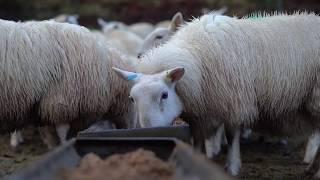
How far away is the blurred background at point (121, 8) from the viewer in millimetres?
23234

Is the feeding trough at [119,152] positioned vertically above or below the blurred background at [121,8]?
above

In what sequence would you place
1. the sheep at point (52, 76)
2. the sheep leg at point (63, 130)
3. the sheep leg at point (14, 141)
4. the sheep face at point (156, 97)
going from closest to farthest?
1. the sheep face at point (156, 97)
2. the sheep at point (52, 76)
3. the sheep leg at point (63, 130)
4. the sheep leg at point (14, 141)

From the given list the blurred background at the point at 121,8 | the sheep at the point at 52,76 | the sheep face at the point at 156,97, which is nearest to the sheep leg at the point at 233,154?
the sheep face at the point at 156,97

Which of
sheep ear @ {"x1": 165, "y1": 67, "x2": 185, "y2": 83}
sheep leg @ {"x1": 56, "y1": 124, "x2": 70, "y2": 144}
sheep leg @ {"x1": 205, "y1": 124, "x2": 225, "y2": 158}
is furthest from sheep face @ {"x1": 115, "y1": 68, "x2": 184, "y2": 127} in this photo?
sheep leg @ {"x1": 205, "y1": 124, "x2": 225, "y2": 158}

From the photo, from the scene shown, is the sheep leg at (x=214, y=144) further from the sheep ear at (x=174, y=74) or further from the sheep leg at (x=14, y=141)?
the sheep leg at (x=14, y=141)

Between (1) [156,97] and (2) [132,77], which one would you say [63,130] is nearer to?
(2) [132,77]

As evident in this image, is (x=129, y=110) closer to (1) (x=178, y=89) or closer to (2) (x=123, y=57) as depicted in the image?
(2) (x=123, y=57)

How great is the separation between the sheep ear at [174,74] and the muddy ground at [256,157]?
1.70 metres

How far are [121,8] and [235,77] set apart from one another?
18.0 meters

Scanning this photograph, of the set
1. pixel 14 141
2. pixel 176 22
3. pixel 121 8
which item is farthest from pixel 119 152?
pixel 121 8

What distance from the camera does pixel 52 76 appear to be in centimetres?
786

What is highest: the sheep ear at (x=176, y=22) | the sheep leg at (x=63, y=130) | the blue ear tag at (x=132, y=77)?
the blue ear tag at (x=132, y=77)

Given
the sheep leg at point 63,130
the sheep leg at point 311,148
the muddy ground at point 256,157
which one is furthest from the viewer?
the sheep leg at point 311,148

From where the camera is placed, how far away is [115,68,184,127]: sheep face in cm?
698
